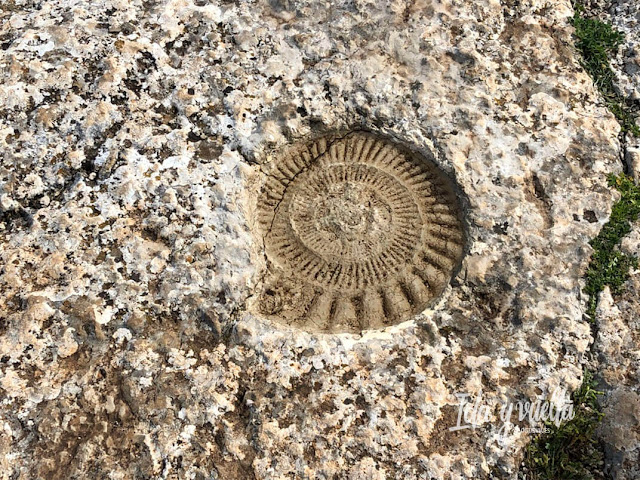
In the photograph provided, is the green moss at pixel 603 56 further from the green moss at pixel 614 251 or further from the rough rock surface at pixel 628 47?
the green moss at pixel 614 251

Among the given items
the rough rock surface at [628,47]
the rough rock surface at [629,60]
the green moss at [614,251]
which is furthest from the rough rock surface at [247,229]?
the rough rock surface at [628,47]

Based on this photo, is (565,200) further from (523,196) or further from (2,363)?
(2,363)

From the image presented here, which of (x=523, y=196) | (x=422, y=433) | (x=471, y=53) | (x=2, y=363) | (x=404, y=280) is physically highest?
(x=471, y=53)

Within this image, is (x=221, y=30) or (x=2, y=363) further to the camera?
(x=221, y=30)

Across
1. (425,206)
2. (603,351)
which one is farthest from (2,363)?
(603,351)

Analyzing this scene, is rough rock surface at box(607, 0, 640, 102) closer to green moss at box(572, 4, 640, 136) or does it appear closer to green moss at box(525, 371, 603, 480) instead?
green moss at box(572, 4, 640, 136)

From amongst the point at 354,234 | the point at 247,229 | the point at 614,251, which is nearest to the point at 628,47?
A: the point at 614,251
